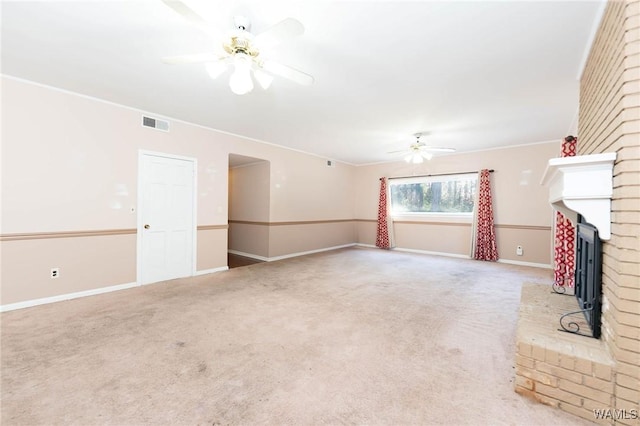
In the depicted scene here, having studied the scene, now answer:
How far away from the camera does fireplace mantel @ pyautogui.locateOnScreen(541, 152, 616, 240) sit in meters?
1.52

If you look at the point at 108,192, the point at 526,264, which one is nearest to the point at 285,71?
the point at 108,192

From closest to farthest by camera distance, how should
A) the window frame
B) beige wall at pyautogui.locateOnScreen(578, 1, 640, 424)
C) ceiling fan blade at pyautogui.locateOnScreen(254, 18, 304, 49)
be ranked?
beige wall at pyautogui.locateOnScreen(578, 1, 640, 424), ceiling fan blade at pyautogui.locateOnScreen(254, 18, 304, 49), the window frame

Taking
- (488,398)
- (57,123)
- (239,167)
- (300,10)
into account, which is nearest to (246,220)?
(239,167)

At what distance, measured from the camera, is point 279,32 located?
1712mm

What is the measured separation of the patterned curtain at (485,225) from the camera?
580 centimetres

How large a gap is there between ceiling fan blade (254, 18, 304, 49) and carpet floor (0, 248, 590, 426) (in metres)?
2.31

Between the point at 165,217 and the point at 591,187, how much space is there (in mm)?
4838

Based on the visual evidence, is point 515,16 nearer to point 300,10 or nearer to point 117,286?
point 300,10

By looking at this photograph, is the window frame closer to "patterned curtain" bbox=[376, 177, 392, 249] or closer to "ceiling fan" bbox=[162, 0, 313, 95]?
"patterned curtain" bbox=[376, 177, 392, 249]

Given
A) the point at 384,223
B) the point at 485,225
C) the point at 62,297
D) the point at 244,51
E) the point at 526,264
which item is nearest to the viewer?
the point at 244,51

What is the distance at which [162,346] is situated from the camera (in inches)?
87.1

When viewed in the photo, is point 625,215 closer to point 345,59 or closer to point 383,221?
point 345,59

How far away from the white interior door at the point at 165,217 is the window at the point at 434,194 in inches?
206

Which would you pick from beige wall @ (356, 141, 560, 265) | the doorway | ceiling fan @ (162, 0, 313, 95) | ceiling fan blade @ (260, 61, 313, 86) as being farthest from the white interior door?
beige wall @ (356, 141, 560, 265)
